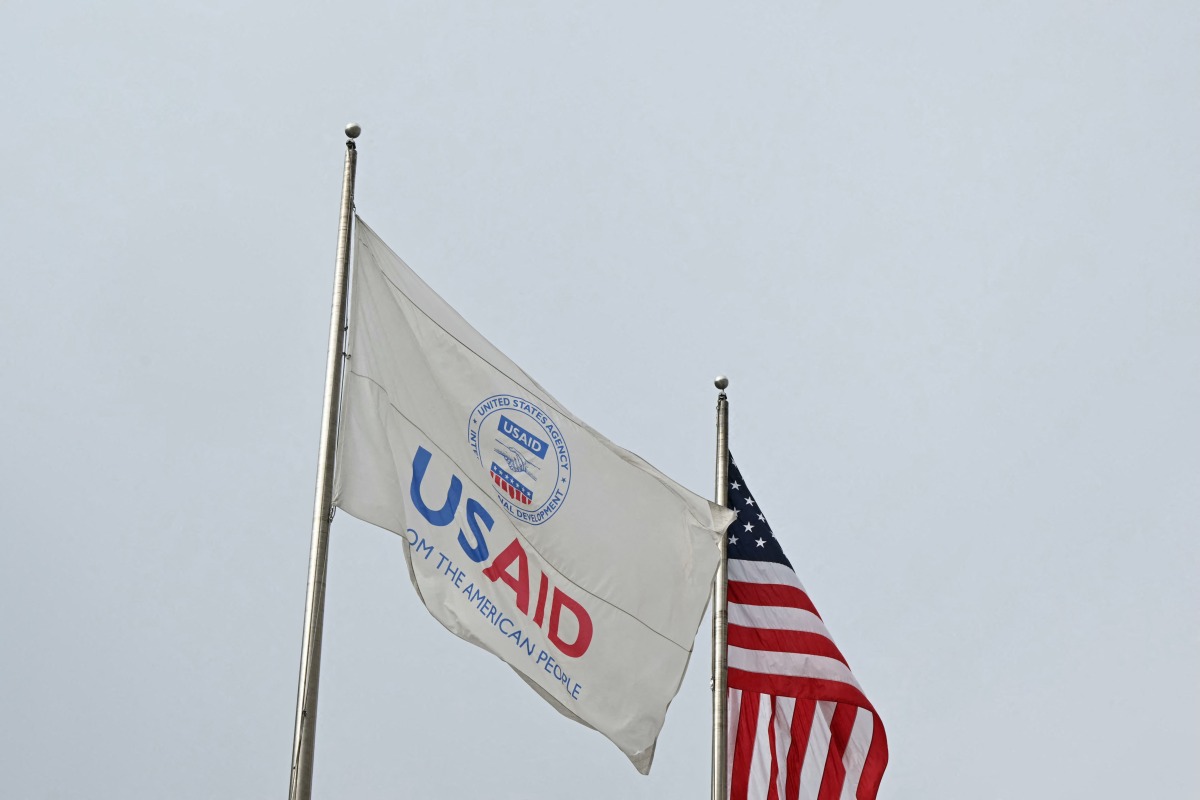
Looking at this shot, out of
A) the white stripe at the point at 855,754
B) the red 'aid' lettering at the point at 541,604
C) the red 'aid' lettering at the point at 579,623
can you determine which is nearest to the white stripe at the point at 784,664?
the white stripe at the point at 855,754

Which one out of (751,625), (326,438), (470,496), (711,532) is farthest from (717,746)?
(326,438)

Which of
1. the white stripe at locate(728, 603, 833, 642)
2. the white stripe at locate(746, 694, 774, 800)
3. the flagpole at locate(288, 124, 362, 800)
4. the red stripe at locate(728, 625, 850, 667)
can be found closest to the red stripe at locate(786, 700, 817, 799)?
the white stripe at locate(746, 694, 774, 800)

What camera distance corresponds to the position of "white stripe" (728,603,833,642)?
20031mm

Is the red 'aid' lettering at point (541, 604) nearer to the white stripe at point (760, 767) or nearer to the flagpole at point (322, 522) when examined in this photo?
the flagpole at point (322, 522)

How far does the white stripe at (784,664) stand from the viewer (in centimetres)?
1981

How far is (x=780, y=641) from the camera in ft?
65.5

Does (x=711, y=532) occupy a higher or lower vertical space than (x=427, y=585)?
higher

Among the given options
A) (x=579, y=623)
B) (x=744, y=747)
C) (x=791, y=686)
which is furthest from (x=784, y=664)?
(x=579, y=623)

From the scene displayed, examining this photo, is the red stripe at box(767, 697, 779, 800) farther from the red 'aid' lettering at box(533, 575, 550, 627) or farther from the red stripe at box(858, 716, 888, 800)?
the red 'aid' lettering at box(533, 575, 550, 627)

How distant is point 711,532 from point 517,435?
8.45 ft

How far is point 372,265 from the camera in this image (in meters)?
14.1

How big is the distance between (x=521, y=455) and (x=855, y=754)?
7573 mm

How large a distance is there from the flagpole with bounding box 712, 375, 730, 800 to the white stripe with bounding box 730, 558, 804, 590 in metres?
0.17

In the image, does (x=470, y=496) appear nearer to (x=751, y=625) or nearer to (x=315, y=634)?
(x=315, y=634)
